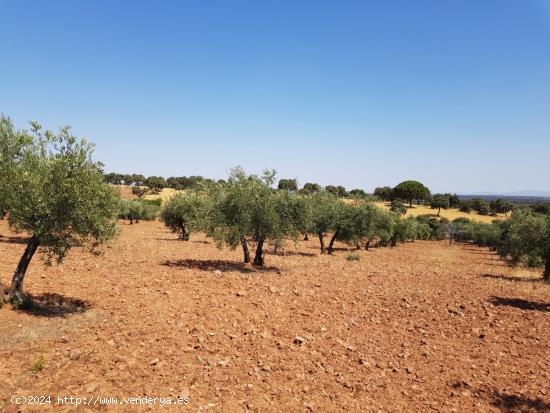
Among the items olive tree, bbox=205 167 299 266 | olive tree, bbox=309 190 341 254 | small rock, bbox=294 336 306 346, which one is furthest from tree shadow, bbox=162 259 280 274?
olive tree, bbox=309 190 341 254

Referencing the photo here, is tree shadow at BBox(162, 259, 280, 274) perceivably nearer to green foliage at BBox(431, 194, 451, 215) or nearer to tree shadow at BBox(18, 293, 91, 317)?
tree shadow at BBox(18, 293, 91, 317)

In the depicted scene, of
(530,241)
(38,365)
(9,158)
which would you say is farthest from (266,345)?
(530,241)

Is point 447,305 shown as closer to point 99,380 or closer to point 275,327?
point 275,327

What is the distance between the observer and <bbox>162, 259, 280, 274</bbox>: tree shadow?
25.4 meters

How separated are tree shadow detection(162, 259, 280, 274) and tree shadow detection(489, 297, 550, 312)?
520 inches

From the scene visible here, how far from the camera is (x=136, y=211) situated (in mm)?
73812

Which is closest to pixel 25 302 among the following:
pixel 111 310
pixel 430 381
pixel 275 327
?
pixel 111 310

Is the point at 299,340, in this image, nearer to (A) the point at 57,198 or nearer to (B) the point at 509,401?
(B) the point at 509,401

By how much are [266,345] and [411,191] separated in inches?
6092

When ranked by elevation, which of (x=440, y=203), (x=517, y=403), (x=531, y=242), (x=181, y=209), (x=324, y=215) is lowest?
(x=517, y=403)

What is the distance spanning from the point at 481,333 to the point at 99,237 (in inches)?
625

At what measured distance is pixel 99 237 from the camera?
14773 millimetres

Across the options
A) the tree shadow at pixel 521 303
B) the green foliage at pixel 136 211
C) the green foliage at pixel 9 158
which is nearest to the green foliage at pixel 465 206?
the green foliage at pixel 136 211

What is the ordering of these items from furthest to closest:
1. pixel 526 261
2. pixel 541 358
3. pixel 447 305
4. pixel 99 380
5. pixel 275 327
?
pixel 526 261 < pixel 447 305 < pixel 275 327 < pixel 541 358 < pixel 99 380
